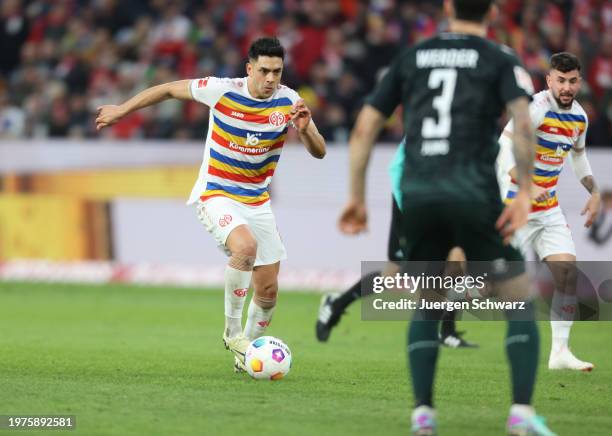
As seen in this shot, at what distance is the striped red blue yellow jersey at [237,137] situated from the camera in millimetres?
9258

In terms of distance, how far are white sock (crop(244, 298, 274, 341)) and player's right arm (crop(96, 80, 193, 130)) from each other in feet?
5.70

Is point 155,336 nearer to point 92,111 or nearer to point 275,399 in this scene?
point 275,399

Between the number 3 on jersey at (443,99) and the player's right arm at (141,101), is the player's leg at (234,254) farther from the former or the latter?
the number 3 on jersey at (443,99)

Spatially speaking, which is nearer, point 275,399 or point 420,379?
point 420,379

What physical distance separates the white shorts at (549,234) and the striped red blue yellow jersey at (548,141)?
8cm

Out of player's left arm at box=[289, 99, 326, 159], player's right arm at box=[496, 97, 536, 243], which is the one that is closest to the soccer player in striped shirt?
player's left arm at box=[289, 99, 326, 159]

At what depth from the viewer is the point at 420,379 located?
6250 millimetres

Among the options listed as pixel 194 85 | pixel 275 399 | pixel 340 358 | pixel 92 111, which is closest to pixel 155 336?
pixel 340 358

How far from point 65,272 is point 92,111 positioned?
3.38 metres

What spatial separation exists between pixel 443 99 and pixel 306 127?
90.1 inches

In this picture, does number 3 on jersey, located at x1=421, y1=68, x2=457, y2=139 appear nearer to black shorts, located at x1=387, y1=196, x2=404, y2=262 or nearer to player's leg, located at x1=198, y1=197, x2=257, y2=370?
player's leg, located at x1=198, y1=197, x2=257, y2=370

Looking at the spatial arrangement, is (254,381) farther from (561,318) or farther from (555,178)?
(555,178)

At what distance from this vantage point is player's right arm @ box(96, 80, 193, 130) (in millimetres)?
8727

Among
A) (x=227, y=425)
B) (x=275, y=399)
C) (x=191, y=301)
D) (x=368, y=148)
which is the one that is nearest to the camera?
(x=368, y=148)
